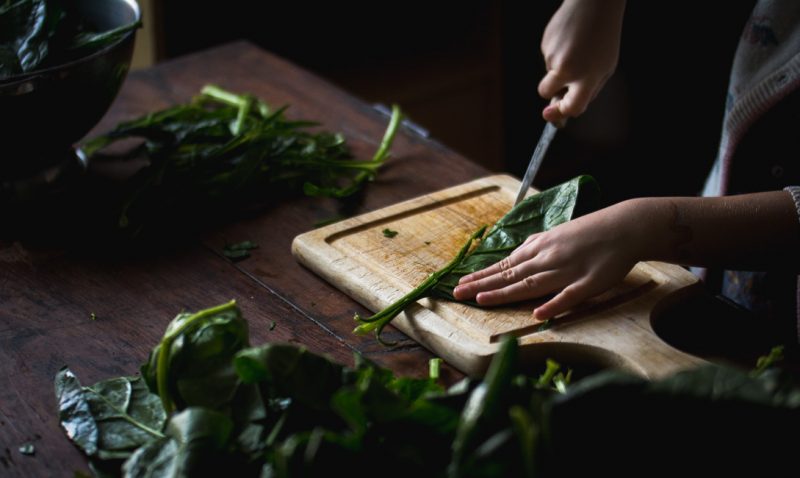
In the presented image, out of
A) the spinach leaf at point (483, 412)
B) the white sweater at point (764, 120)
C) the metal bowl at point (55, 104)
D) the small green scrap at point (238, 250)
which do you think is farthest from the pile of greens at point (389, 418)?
the white sweater at point (764, 120)

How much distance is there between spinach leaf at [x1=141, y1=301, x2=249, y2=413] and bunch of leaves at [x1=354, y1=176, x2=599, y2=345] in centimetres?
28

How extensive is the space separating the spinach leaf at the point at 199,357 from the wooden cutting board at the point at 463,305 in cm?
30

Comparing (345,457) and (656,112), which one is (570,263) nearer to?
(345,457)

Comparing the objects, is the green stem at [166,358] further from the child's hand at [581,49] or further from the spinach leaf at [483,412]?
the child's hand at [581,49]

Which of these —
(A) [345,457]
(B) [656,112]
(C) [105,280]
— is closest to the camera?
(A) [345,457]

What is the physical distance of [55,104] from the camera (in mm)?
1548

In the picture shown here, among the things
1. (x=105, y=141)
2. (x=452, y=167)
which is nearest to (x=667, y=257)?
(x=452, y=167)

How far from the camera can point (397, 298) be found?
4.56 feet

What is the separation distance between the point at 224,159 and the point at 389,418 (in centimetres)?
97

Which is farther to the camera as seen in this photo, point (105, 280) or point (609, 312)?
point (105, 280)

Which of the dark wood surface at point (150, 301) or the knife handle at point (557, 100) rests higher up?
the knife handle at point (557, 100)

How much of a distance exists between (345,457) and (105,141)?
3.80ft

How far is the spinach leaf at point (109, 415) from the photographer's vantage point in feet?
3.66

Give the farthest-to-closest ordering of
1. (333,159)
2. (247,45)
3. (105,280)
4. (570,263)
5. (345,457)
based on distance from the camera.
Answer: (247,45)
(333,159)
(105,280)
(570,263)
(345,457)
